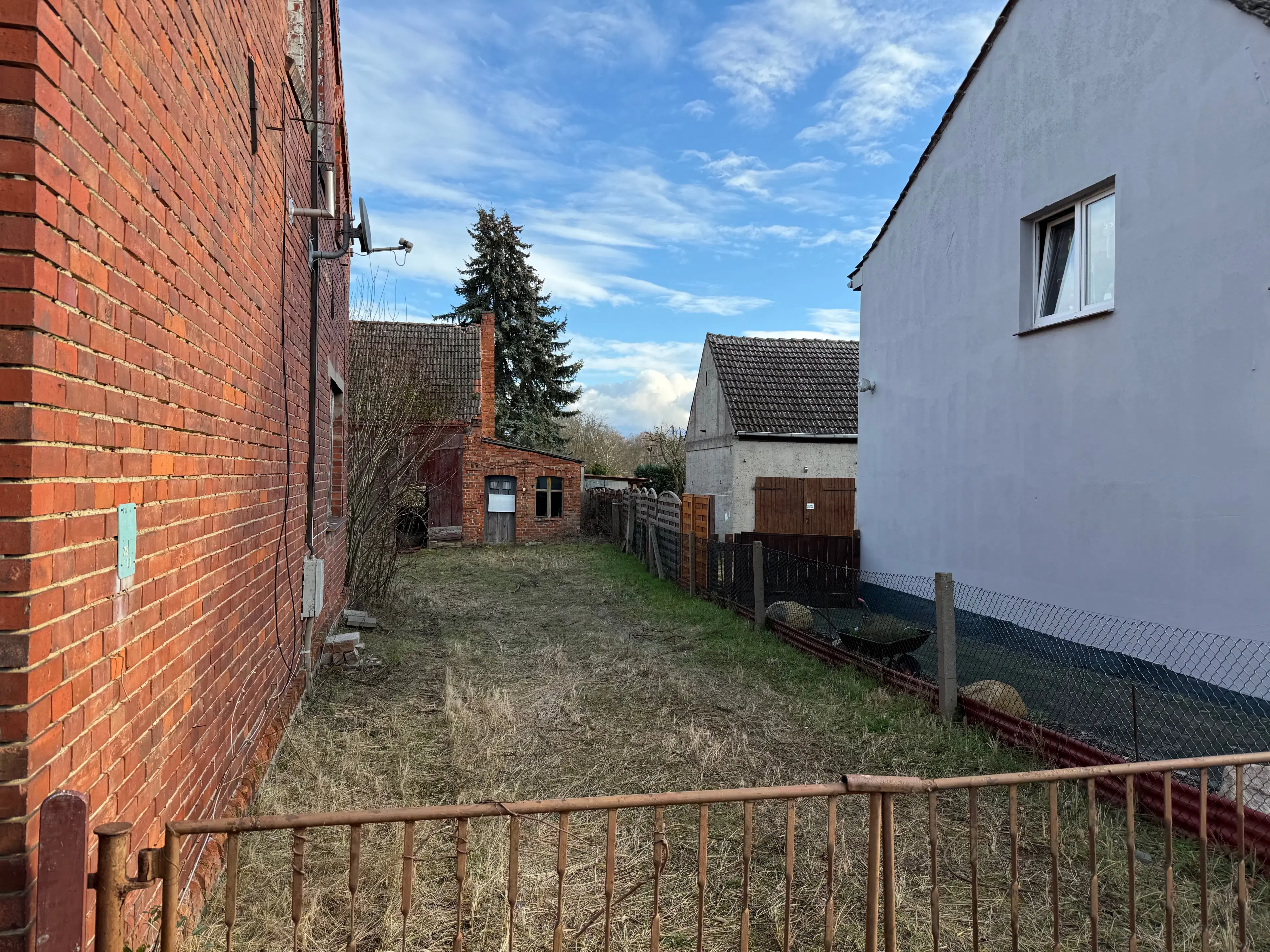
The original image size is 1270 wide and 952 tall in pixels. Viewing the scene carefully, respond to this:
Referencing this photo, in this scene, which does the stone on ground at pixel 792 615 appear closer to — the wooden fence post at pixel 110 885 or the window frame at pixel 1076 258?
the window frame at pixel 1076 258

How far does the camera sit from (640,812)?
177 inches

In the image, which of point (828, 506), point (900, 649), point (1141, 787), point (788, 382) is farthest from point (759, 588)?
point (788, 382)

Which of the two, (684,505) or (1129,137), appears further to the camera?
(684,505)

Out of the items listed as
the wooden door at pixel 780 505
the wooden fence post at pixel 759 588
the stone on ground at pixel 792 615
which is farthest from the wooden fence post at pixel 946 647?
the wooden door at pixel 780 505

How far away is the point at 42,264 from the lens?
1758mm

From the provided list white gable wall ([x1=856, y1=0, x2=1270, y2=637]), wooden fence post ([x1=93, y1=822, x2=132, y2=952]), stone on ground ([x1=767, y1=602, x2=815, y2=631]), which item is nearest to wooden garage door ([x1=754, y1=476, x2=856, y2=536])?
white gable wall ([x1=856, y1=0, x2=1270, y2=637])

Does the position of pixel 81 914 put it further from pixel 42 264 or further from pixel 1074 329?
pixel 1074 329

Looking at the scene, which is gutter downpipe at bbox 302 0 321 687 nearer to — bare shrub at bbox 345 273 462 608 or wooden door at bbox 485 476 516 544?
bare shrub at bbox 345 273 462 608

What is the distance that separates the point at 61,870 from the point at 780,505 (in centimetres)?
1645

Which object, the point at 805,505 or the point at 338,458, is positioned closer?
the point at 338,458

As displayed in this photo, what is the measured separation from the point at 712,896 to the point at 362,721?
3.34m

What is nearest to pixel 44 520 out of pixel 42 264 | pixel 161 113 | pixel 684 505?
pixel 42 264

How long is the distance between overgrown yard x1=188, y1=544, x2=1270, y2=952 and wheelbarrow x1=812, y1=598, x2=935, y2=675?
348 millimetres

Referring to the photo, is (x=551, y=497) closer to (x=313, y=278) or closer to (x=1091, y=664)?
(x=313, y=278)
